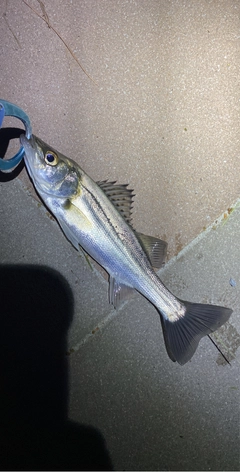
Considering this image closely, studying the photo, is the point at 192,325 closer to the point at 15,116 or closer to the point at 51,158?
the point at 51,158

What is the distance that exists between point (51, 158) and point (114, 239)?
0.75 meters

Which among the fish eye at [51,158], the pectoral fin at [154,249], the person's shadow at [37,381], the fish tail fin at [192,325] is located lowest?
the person's shadow at [37,381]

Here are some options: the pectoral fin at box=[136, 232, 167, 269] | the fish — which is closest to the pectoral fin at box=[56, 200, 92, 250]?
the fish

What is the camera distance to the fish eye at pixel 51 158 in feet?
8.01

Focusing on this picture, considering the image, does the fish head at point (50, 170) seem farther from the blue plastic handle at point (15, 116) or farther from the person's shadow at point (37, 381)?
the person's shadow at point (37, 381)

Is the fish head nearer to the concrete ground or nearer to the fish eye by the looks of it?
the fish eye

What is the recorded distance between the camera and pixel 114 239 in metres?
2.60

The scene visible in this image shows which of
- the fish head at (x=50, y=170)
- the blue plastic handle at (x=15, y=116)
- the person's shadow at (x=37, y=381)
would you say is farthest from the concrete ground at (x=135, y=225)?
the fish head at (x=50, y=170)

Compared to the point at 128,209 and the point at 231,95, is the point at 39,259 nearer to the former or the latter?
the point at 128,209

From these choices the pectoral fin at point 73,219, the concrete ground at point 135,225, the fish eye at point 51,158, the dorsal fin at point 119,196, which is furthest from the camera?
the concrete ground at point 135,225

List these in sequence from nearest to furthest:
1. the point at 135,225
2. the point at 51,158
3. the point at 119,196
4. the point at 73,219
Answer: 1. the point at 51,158
2. the point at 73,219
3. the point at 119,196
4. the point at 135,225

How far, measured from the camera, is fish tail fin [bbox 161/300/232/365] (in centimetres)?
270

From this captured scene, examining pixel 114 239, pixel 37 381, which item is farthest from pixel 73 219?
pixel 37 381

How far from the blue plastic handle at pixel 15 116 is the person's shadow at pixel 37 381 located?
820 mm
